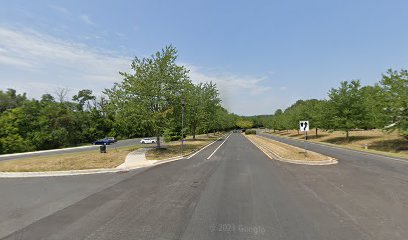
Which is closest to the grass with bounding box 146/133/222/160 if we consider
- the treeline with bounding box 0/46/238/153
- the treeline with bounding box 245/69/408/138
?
the treeline with bounding box 0/46/238/153

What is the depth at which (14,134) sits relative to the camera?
44.4m

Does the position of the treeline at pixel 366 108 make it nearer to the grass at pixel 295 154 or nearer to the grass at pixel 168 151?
the grass at pixel 295 154

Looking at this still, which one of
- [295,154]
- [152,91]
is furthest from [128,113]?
[295,154]

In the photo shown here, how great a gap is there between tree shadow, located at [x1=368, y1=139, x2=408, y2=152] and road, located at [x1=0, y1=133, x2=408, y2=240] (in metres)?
23.4

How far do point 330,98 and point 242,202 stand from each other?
43827mm

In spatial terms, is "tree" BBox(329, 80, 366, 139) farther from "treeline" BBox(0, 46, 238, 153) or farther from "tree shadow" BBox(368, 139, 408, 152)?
"treeline" BBox(0, 46, 238, 153)

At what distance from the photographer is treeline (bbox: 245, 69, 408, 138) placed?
29188 millimetres

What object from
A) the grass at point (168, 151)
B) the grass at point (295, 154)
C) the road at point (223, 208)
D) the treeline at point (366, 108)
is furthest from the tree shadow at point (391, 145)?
the grass at point (168, 151)

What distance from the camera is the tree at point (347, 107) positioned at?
41938 millimetres

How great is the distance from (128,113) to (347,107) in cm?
3759

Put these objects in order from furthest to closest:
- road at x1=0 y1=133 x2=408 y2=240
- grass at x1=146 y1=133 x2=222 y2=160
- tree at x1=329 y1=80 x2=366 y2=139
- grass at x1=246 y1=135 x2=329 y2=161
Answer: tree at x1=329 y1=80 x2=366 y2=139
grass at x1=146 y1=133 x2=222 y2=160
grass at x1=246 y1=135 x2=329 y2=161
road at x1=0 y1=133 x2=408 y2=240

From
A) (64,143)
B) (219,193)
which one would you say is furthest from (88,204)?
(64,143)

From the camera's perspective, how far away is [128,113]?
2353cm

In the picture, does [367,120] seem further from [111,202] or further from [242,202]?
[111,202]
